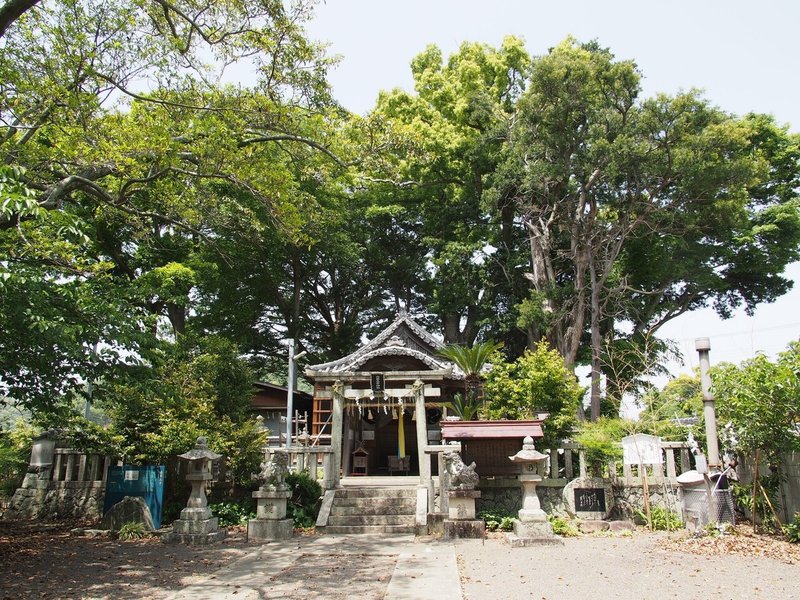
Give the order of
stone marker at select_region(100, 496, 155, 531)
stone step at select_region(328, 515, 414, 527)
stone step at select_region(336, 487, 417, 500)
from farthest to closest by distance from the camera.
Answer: stone step at select_region(336, 487, 417, 500), stone step at select_region(328, 515, 414, 527), stone marker at select_region(100, 496, 155, 531)

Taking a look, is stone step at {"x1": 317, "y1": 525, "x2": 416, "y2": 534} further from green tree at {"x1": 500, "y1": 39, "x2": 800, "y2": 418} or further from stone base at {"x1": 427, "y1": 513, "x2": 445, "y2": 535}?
green tree at {"x1": 500, "y1": 39, "x2": 800, "y2": 418}

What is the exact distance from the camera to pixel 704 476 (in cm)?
1054

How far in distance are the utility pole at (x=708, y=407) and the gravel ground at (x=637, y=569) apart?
4.38 ft

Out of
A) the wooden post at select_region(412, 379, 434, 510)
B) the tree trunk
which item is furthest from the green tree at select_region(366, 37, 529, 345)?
the wooden post at select_region(412, 379, 434, 510)

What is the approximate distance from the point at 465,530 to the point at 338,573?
12.1ft

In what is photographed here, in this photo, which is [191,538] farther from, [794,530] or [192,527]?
[794,530]

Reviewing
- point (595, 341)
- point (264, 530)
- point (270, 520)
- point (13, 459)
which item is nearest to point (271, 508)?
point (270, 520)

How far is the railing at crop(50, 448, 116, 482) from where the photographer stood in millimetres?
14297

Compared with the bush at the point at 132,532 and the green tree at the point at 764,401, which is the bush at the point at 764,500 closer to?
the green tree at the point at 764,401

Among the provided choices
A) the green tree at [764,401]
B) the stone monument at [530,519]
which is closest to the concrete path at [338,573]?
the stone monument at [530,519]

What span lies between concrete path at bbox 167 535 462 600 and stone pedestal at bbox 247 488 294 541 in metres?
0.43

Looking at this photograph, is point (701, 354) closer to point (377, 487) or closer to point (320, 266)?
point (377, 487)

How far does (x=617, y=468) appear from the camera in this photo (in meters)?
13.9

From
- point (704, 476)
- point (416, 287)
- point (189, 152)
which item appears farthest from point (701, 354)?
point (416, 287)
